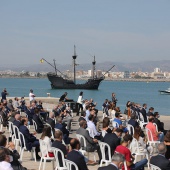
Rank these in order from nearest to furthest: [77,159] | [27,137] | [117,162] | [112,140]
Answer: [117,162] < [77,159] < [112,140] < [27,137]

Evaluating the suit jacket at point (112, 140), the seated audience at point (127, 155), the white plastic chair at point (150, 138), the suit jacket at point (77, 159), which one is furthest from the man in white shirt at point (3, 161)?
the white plastic chair at point (150, 138)

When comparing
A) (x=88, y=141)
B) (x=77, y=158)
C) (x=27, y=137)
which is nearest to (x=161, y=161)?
(x=77, y=158)

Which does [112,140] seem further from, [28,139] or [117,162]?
[117,162]

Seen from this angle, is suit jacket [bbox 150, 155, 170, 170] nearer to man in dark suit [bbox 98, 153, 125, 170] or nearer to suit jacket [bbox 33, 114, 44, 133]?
man in dark suit [bbox 98, 153, 125, 170]

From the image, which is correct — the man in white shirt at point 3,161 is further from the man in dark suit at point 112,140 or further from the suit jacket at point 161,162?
the man in dark suit at point 112,140

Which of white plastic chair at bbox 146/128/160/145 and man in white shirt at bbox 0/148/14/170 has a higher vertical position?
man in white shirt at bbox 0/148/14/170

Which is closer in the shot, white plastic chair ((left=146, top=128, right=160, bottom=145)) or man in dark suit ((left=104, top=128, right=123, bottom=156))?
man in dark suit ((left=104, top=128, right=123, bottom=156))

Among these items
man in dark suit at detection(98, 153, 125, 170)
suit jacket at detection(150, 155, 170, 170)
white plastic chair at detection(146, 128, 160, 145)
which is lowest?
white plastic chair at detection(146, 128, 160, 145)

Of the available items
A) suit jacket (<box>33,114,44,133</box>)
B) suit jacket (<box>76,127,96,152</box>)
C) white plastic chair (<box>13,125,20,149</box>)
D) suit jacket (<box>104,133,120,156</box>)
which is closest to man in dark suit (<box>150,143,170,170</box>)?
suit jacket (<box>104,133,120,156</box>)

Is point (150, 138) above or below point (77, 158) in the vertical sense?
below

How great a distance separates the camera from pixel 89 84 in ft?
438

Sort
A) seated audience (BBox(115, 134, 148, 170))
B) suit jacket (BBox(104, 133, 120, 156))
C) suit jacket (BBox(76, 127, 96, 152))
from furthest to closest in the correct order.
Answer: suit jacket (BBox(76, 127, 96, 152)), suit jacket (BBox(104, 133, 120, 156)), seated audience (BBox(115, 134, 148, 170))

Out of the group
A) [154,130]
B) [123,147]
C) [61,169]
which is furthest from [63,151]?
[154,130]

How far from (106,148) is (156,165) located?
2409mm
